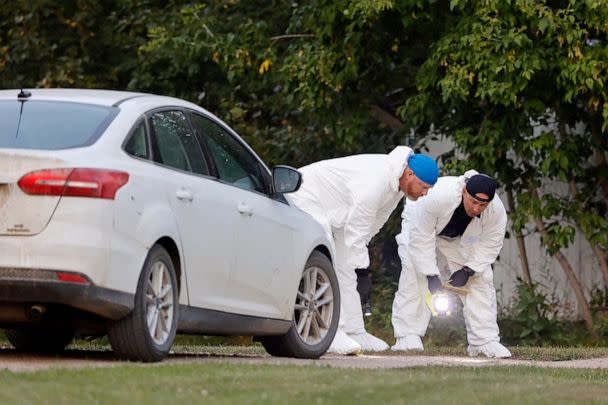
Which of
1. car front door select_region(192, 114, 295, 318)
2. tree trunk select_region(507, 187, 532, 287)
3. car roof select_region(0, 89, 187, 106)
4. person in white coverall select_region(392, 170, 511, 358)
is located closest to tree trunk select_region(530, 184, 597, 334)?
tree trunk select_region(507, 187, 532, 287)

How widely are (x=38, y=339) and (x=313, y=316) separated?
6.08 feet

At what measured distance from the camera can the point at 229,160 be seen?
10180 millimetres

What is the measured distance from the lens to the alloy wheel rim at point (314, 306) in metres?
10.9

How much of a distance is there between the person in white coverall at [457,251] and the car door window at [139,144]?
427cm

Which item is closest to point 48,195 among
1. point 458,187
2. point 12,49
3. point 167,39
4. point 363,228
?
point 363,228

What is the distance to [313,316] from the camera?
36.1 feet

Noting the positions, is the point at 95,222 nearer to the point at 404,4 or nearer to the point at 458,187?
the point at 458,187

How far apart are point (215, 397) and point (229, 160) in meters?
3.04

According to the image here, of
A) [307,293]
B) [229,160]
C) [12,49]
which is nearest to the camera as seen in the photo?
[229,160]

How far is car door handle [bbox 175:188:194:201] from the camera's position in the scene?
355 inches

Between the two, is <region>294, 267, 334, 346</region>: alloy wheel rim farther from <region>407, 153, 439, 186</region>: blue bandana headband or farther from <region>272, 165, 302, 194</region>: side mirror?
<region>407, 153, 439, 186</region>: blue bandana headband

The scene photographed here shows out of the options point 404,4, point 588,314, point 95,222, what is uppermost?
point 404,4

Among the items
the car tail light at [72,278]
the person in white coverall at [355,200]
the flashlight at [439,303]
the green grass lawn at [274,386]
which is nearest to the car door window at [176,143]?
the car tail light at [72,278]

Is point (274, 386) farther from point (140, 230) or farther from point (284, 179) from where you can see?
point (284, 179)
